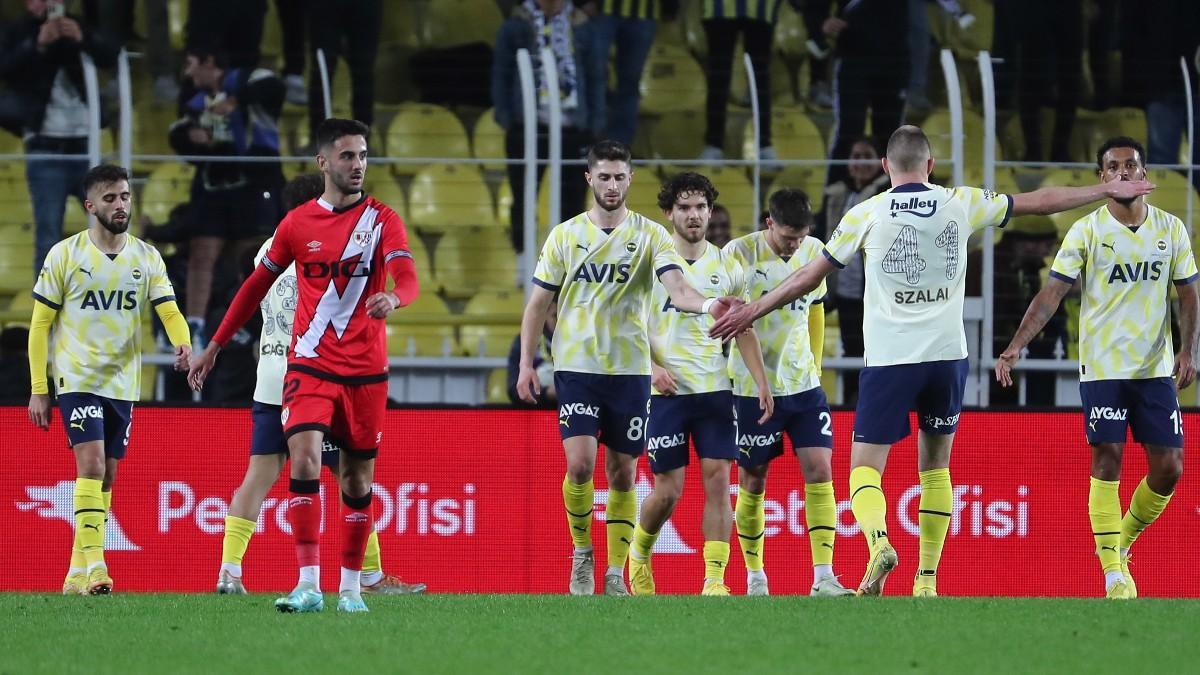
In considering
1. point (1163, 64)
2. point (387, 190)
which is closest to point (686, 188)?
point (387, 190)

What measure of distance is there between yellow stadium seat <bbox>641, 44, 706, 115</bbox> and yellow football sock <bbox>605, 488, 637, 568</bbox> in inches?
260

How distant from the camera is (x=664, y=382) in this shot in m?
8.73

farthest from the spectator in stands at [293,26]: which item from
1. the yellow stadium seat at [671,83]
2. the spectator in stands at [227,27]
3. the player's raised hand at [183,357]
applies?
the player's raised hand at [183,357]

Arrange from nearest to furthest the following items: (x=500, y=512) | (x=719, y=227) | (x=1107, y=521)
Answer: (x=1107, y=521) < (x=500, y=512) < (x=719, y=227)

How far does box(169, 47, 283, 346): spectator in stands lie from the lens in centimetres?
1263

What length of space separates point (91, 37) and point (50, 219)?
2379 mm

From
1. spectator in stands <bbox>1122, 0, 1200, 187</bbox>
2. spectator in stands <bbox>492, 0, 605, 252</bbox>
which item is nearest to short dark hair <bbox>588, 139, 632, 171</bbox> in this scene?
spectator in stands <bbox>492, 0, 605, 252</bbox>

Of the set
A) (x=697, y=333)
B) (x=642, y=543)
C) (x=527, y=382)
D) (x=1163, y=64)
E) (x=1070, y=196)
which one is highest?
(x=1163, y=64)

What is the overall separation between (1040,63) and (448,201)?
16.7 feet

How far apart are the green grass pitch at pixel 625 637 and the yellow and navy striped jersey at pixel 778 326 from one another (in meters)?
1.80

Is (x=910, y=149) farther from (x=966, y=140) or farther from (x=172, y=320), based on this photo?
(x=966, y=140)

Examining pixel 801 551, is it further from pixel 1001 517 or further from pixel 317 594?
pixel 317 594

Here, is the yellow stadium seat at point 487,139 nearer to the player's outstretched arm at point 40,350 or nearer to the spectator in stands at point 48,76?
the spectator in stands at point 48,76

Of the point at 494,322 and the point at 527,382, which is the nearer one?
the point at 527,382
